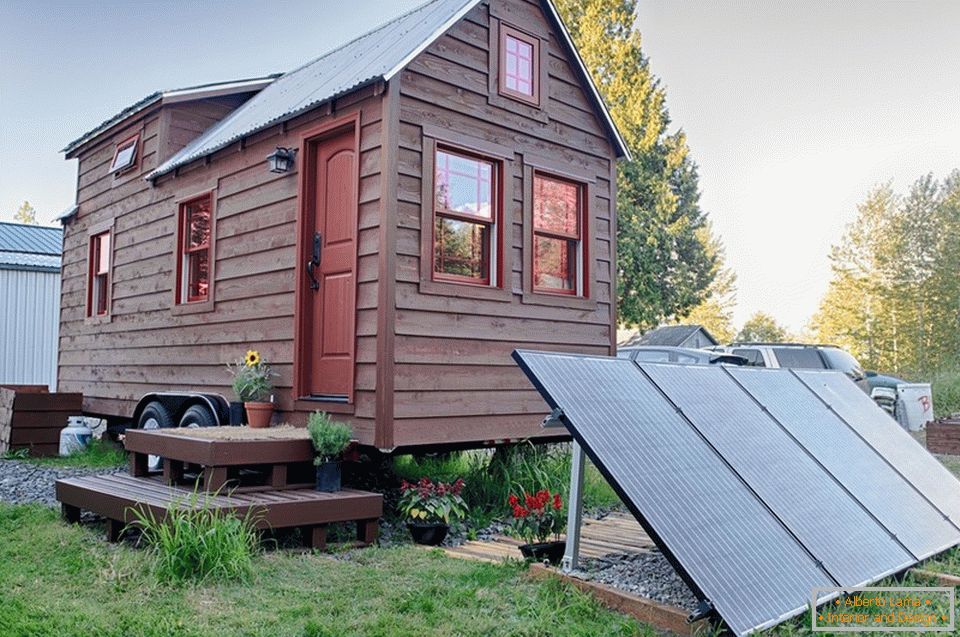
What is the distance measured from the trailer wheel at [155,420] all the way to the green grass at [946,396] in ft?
51.9

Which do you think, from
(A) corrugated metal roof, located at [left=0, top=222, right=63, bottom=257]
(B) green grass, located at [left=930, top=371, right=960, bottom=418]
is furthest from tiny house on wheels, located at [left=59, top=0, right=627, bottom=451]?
(B) green grass, located at [left=930, top=371, right=960, bottom=418]

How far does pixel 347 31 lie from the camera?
16969 mm

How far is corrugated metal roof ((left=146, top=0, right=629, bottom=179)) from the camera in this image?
6.06 metres

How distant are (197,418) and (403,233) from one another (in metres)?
2.72

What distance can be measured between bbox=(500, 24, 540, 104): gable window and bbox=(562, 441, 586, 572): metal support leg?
4.13 m

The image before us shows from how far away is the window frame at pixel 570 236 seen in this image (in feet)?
22.8

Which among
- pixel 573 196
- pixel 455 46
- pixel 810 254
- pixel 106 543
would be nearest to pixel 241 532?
pixel 106 543

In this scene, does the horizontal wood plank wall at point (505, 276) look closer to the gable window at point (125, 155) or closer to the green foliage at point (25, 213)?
the gable window at point (125, 155)

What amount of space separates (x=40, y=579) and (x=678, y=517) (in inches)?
125

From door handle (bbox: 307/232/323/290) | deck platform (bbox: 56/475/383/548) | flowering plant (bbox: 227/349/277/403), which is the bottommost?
deck platform (bbox: 56/475/383/548)

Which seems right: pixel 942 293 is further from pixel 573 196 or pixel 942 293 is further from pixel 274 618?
pixel 274 618

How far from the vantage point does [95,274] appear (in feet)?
33.7

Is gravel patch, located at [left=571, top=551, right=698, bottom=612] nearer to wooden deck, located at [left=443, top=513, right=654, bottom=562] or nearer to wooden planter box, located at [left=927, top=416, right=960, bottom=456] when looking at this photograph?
wooden deck, located at [left=443, top=513, right=654, bottom=562]

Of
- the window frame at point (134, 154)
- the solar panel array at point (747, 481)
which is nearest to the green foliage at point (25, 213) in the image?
the window frame at point (134, 154)
